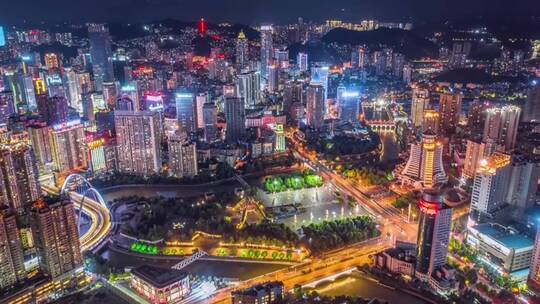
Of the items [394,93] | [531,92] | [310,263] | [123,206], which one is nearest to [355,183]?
[310,263]

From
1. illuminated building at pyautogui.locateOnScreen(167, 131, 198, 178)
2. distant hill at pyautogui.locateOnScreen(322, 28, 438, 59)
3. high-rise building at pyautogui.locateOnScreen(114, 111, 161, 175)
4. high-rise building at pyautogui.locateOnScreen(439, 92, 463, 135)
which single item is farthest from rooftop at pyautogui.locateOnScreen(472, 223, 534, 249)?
distant hill at pyautogui.locateOnScreen(322, 28, 438, 59)

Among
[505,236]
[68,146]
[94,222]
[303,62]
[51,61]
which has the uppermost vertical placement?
[51,61]

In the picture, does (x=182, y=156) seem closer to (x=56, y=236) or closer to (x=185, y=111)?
(x=185, y=111)

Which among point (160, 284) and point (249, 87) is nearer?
point (160, 284)

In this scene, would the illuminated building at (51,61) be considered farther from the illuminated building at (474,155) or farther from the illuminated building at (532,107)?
the illuminated building at (532,107)

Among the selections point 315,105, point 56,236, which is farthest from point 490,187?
point 315,105

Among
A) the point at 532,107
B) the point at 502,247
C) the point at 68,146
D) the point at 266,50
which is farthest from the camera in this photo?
the point at 266,50

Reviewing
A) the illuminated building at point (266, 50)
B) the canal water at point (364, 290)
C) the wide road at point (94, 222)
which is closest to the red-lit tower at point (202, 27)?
the illuminated building at point (266, 50)
